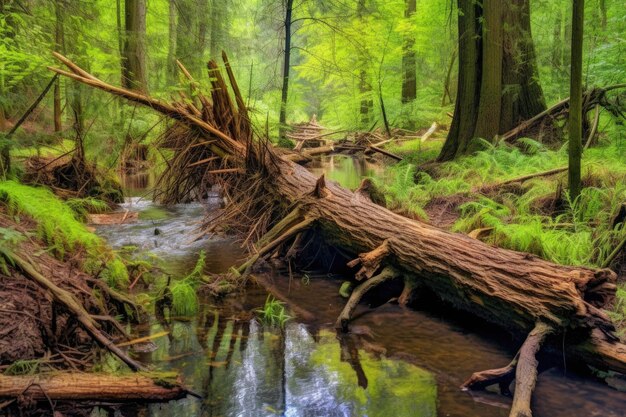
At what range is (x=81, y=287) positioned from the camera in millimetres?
3678

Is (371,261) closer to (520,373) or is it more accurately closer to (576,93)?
(520,373)

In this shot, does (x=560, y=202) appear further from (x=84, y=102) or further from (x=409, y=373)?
(x=84, y=102)

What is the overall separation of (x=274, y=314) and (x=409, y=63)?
1845 centimetres

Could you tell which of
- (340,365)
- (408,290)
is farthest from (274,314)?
(408,290)

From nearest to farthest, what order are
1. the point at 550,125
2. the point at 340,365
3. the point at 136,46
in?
the point at 340,365 < the point at 550,125 < the point at 136,46

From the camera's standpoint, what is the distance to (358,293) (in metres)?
4.53

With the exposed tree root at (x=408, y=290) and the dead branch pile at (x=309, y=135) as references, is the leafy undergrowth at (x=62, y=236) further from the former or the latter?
the dead branch pile at (x=309, y=135)

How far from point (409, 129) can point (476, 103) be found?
37.3 feet

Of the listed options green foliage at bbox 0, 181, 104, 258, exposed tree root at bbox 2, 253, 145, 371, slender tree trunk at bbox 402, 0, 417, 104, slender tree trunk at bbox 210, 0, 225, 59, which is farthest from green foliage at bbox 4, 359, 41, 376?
slender tree trunk at bbox 402, 0, 417, 104

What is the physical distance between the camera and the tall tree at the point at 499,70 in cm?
898

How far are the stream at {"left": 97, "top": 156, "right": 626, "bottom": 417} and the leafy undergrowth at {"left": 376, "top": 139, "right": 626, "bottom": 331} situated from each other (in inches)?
47.4

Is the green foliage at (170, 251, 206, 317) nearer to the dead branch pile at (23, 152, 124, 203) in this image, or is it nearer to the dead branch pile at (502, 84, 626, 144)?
the dead branch pile at (23, 152, 124, 203)

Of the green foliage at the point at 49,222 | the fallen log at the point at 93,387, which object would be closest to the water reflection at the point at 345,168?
the green foliage at the point at 49,222

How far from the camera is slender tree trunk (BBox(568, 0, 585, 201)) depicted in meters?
4.56
